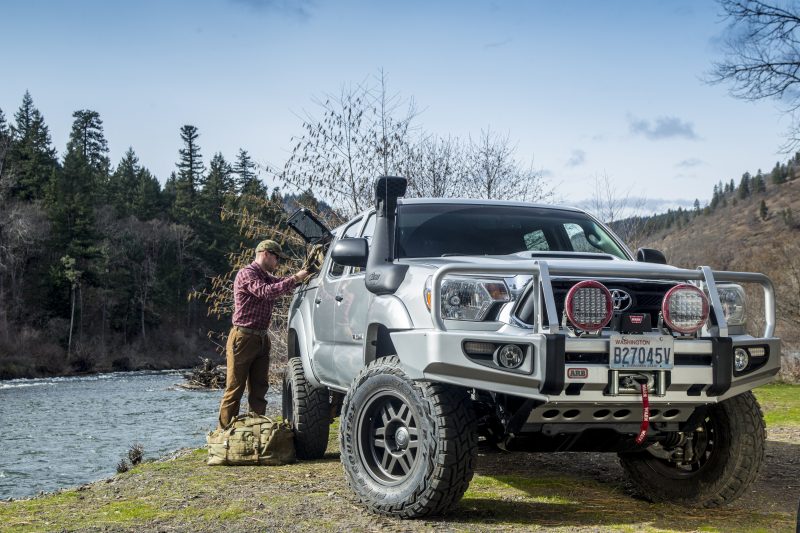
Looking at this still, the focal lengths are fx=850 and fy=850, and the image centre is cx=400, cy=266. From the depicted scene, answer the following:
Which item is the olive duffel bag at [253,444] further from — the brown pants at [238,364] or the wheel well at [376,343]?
the wheel well at [376,343]

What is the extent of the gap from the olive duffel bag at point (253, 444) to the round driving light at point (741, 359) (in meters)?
3.83

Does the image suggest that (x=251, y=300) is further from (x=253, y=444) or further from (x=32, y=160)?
(x=32, y=160)

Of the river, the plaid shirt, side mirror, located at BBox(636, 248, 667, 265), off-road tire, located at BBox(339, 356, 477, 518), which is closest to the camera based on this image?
off-road tire, located at BBox(339, 356, 477, 518)

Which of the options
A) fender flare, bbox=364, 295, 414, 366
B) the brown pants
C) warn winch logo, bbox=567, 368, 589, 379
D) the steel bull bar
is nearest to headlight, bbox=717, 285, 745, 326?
the steel bull bar

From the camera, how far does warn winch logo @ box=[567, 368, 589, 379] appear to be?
14.1ft

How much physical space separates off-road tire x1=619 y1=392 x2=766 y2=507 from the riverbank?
4.1 inches

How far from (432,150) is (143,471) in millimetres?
10771

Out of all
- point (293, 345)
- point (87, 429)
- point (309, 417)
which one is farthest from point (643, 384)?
point (87, 429)

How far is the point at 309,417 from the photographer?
7289 millimetres

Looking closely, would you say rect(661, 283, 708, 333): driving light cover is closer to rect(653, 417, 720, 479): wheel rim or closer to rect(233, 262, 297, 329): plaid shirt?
rect(653, 417, 720, 479): wheel rim

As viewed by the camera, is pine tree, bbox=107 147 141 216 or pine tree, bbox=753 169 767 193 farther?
pine tree, bbox=753 169 767 193

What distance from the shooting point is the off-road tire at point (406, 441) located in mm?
4557

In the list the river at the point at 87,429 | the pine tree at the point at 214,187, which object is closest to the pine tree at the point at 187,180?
the pine tree at the point at 214,187

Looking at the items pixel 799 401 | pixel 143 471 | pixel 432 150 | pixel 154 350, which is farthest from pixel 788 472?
pixel 154 350
